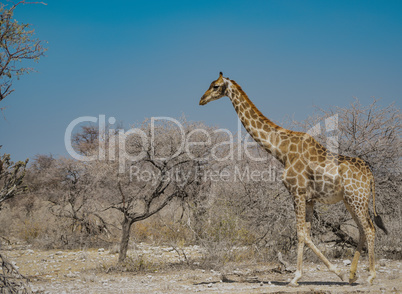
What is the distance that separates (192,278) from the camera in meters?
9.89

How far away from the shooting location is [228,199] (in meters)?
13.3

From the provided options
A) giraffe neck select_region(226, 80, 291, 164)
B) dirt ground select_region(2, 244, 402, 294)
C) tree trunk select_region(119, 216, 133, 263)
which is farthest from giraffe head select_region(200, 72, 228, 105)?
tree trunk select_region(119, 216, 133, 263)

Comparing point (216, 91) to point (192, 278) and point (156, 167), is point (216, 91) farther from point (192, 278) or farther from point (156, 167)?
point (156, 167)

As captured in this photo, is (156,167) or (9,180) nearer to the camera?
(9,180)

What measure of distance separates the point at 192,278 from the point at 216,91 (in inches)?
159

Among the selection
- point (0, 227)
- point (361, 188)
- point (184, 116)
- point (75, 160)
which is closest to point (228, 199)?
point (184, 116)

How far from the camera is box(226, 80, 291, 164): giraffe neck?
8.97 metres

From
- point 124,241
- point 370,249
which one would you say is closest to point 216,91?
point 370,249

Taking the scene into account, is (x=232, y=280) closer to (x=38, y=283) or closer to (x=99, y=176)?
(x=38, y=283)

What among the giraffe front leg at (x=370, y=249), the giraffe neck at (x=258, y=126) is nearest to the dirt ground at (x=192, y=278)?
the giraffe front leg at (x=370, y=249)

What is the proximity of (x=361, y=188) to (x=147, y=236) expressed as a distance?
1084cm

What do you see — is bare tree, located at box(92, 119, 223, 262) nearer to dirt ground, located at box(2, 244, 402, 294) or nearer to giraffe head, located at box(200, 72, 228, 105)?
dirt ground, located at box(2, 244, 402, 294)

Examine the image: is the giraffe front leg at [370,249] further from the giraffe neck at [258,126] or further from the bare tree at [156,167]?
the bare tree at [156,167]

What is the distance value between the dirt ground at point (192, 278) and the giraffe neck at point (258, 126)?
98.7 inches
